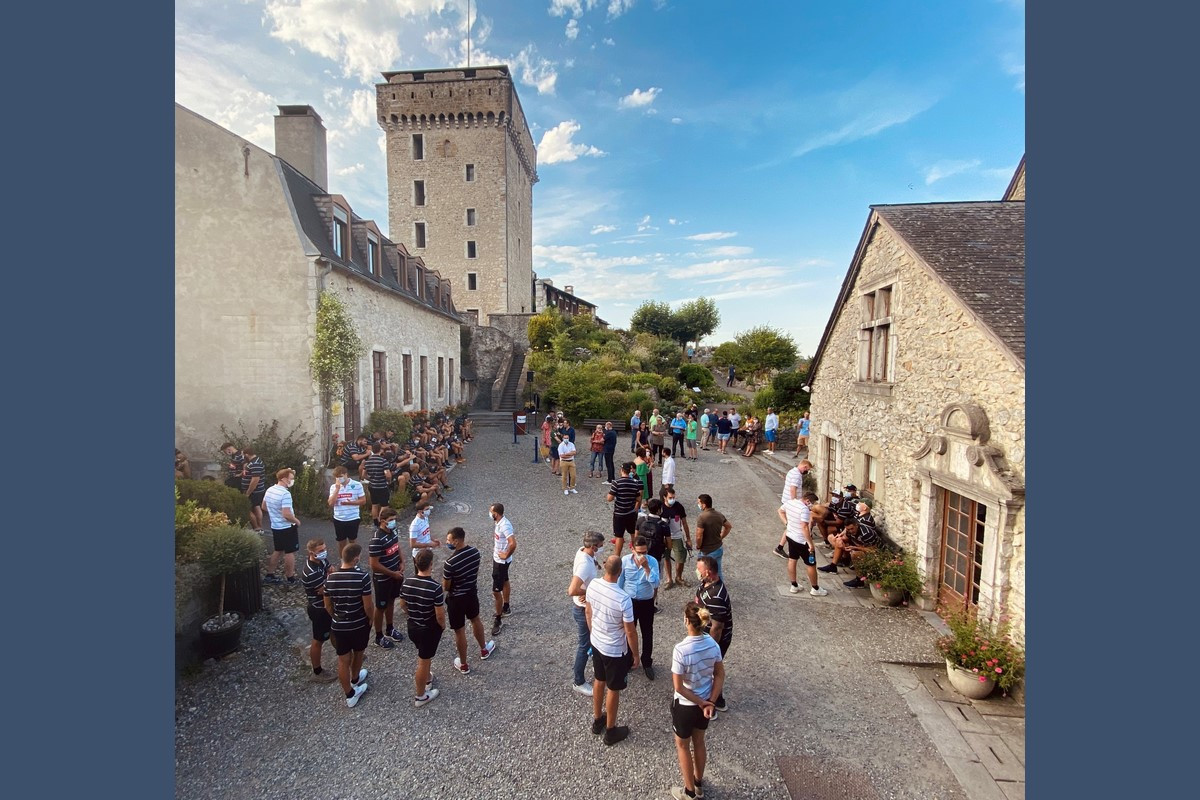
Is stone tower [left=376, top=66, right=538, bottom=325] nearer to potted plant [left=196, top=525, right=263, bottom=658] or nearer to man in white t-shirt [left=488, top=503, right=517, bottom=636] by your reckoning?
potted plant [left=196, top=525, right=263, bottom=658]

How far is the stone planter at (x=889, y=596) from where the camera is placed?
24.4 feet

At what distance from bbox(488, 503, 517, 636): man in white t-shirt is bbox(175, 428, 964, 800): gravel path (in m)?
0.28

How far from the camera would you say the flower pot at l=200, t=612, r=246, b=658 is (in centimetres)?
565

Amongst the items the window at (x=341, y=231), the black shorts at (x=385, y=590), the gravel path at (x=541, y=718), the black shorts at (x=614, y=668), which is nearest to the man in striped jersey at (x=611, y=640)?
the black shorts at (x=614, y=668)

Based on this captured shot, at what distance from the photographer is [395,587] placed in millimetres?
6125

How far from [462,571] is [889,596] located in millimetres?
6139

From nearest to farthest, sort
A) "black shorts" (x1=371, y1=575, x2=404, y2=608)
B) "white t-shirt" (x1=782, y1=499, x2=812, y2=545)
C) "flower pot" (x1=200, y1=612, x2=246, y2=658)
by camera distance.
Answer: "flower pot" (x1=200, y1=612, x2=246, y2=658) → "black shorts" (x1=371, y1=575, x2=404, y2=608) → "white t-shirt" (x1=782, y1=499, x2=812, y2=545)

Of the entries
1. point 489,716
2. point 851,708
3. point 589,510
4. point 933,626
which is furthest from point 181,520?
point 933,626

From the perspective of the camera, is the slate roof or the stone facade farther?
the slate roof

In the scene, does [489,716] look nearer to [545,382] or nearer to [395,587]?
[395,587]

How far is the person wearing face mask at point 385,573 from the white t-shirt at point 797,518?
212 inches

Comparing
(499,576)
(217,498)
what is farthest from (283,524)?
(499,576)

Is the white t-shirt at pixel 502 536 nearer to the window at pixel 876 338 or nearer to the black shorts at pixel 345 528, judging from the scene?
the black shorts at pixel 345 528

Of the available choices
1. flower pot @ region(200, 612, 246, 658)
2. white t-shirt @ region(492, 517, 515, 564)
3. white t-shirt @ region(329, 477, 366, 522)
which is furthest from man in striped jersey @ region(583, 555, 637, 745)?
white t-shirt @ region(329, 477, 366, 522)
